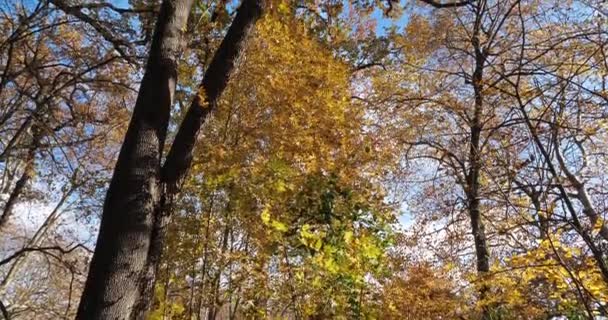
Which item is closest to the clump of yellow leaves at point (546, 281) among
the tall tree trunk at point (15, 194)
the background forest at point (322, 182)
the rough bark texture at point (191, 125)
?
the background forest at point (322, 182)

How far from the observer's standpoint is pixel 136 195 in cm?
250

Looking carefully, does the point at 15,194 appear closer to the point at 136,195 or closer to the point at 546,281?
the point at 136,195

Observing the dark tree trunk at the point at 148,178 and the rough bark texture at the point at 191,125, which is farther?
the rough bark texture at the point at 191,125

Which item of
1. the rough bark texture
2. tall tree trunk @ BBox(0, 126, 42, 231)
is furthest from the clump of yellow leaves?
tall tree trunk @ BBox(0, 126, 42, 231)

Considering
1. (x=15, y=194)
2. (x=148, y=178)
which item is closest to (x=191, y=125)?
(x=148, y=178)

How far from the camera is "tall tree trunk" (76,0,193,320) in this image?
7.46ft

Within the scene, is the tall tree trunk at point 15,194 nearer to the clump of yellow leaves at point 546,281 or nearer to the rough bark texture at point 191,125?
the rough bark texture at point 191,125

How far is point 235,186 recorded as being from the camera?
12.3 ft

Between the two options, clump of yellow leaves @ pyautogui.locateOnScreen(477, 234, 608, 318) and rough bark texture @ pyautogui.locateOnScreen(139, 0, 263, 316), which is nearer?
rough bark texture @ pyautogui.locateOnScreen(139, 0, 263, 316)

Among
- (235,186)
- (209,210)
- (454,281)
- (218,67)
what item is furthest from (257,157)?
(454,281)

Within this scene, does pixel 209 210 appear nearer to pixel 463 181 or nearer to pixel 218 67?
pixel 218 67

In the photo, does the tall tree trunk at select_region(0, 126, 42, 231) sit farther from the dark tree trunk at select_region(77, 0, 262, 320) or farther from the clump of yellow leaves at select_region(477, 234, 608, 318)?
the clump of yellow leaves at select_region(477, 234, 608, 318)

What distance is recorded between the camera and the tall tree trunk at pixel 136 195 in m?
2.27

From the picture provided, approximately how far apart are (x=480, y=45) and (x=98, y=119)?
6.90m
